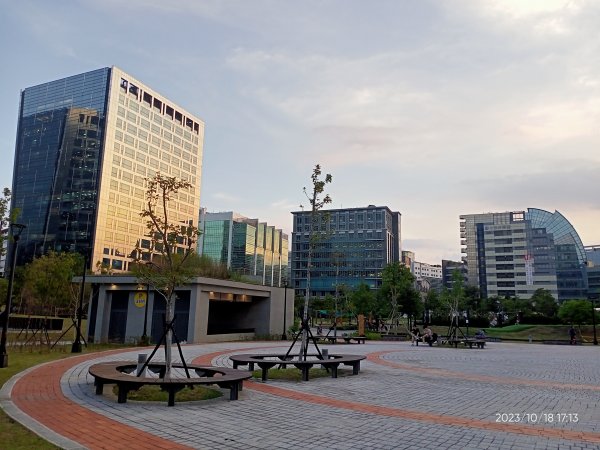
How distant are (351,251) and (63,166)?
89286 mm

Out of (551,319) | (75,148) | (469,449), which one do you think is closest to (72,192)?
(75,148)

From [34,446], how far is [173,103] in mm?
139759

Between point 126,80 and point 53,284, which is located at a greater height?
point 126,80

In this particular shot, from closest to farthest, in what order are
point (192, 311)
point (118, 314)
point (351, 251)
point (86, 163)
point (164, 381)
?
point (164, 381) < point (192, 311) < point (118, 314) < point (86, 163) < point (351, 251)

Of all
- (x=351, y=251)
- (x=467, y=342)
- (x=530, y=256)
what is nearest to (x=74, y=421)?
(x=467, y=342)

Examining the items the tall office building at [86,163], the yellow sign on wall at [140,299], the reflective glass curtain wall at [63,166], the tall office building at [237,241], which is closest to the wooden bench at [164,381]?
the yellow sign on wall at [140,299]

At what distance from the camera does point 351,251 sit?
151000 millimetres

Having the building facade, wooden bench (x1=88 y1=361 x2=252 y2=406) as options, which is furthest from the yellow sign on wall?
wooden bench (x1=88 y1=361 x2=252 y2=406)

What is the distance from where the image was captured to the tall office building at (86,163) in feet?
354

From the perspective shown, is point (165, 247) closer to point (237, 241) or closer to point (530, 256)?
point (237, 241)

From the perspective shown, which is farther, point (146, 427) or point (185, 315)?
point (185, 315)

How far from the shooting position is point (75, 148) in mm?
112375

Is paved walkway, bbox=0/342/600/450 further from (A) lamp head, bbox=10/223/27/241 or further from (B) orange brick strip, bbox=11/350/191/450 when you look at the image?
(A) lamp head, bbox=10/223/27/241

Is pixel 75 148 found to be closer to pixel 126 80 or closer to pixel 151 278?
pixel 126 80
